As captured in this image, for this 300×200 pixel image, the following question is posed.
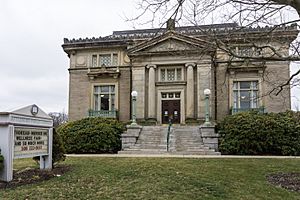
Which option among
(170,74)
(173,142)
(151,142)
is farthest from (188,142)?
(170,74)

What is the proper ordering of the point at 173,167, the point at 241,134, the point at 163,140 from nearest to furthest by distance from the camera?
1. the point at 173,167
2. the point at 241,134
3. the point at 163,140

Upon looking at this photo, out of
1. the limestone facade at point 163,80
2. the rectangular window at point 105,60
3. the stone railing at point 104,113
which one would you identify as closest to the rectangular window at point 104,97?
the limestone facade at point 163,80

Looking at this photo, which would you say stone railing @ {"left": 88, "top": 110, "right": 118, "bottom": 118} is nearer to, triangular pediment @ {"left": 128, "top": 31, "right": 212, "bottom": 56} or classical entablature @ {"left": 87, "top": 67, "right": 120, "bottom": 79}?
classical entablature @ {"left": 87, "top": 67, "right": 120, "bottom": 79}

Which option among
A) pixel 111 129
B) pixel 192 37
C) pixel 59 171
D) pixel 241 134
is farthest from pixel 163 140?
pixel 59 171

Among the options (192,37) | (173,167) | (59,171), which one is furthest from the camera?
(192,37)

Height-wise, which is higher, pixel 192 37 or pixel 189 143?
pixel 192 37

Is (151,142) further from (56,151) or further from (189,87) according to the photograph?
(56,151)

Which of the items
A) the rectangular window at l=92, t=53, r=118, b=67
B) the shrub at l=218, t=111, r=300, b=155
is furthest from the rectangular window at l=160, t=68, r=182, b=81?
the shrub at l=218, t=111, r=300, b=155

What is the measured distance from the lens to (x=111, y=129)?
2008cm

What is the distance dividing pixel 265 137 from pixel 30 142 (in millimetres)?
13083

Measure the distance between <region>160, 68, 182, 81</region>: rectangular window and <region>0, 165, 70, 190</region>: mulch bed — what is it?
1729 cm

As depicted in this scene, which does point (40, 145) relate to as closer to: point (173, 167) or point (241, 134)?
point (173, 167)

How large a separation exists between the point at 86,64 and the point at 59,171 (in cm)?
2041

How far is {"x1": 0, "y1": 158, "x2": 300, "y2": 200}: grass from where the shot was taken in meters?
6.73
